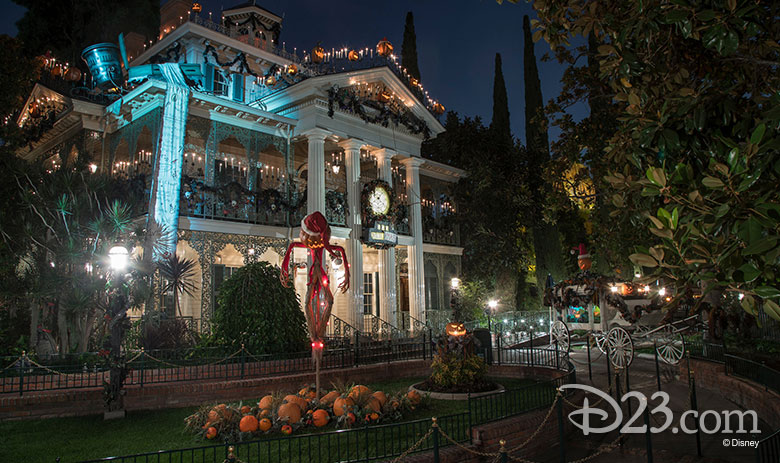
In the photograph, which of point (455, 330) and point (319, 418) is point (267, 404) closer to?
point (319, 418)

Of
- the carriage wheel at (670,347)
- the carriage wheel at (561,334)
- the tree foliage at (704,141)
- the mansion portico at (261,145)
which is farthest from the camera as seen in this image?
the mansion portico at (261,145)

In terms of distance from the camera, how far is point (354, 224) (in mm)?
21469

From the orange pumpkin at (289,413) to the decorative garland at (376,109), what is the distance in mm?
14061

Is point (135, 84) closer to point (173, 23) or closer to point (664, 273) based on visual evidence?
point (173, 23)

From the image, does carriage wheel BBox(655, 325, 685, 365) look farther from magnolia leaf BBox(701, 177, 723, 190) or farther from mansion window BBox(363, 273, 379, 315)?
mansion window BBox(363, 273, 379, 315)

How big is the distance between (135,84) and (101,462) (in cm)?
1608

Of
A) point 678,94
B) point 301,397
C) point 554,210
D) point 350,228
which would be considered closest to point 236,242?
point 350,228

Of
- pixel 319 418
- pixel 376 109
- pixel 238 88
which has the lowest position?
pixel 319 418

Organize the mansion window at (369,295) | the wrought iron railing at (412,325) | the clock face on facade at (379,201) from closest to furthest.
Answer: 1. the clock face on facade at (379,201)
2. the wrought iron railing at (412,325)
3. the mansion window at (369,295)

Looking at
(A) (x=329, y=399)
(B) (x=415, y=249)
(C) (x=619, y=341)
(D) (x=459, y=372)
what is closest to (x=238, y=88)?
(B) (x=415, y=249)

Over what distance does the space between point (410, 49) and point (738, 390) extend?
32073mm

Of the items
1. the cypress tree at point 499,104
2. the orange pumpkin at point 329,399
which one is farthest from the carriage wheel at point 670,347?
the cypress tree at point 499,104

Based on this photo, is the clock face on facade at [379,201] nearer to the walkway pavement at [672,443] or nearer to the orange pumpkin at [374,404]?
the walkway pavement at [672,443]

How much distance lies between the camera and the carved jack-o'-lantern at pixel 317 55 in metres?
20.7
